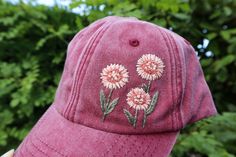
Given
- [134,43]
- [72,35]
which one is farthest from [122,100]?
[72,35]

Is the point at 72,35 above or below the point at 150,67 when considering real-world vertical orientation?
below

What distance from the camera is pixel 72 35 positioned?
6.92 ft

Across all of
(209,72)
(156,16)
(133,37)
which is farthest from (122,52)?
(209,72)

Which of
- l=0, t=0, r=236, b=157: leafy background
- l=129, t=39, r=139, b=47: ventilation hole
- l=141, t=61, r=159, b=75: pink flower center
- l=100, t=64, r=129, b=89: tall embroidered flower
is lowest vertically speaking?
l=0, t=0, r=236, b=157: leafy background

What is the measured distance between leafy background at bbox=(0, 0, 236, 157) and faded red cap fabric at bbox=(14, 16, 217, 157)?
0.47 m

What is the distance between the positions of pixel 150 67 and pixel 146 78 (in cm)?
3

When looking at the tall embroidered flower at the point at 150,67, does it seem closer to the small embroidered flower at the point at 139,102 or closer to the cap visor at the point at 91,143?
the small embroidered flower at the point at 139,102

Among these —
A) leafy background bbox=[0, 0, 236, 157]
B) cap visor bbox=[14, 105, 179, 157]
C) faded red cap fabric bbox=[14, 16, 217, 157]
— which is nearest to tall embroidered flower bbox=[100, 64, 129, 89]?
faded red cap fabric bbox=[14, 16, 217, 157]

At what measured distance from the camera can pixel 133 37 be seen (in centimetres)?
112

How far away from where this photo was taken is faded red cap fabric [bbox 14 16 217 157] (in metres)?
1.09

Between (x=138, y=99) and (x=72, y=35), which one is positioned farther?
(x=72, y=35)

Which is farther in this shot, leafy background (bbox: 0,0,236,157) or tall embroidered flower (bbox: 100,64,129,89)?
leafy background (bbox: 0,0,236,157)

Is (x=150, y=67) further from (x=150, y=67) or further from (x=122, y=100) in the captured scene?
(x=122, y=100)

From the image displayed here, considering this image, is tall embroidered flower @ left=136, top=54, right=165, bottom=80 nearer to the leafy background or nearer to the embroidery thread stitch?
Answer: the embroidery thread stitch
